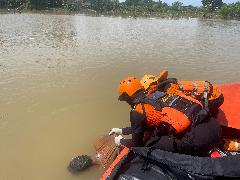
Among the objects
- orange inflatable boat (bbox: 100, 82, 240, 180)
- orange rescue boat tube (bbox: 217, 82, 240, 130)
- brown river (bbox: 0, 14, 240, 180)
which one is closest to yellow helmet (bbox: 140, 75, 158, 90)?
orange inflatable boat (bbox: 100, 82, 240, 180)

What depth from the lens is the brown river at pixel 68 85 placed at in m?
6.07

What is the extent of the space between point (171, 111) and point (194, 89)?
2.74 ft

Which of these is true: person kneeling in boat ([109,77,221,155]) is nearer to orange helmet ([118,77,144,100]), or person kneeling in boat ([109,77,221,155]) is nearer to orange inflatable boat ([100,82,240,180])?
orange helmet ([118,77,144,100])

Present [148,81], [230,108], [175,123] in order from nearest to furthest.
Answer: [175,123] → [148,81] → [230,108]

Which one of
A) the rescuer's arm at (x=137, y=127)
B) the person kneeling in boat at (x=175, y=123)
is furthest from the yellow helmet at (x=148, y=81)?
the rescuer's arm at (x=137, y=127)

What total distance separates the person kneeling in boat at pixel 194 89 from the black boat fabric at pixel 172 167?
0.81 metres

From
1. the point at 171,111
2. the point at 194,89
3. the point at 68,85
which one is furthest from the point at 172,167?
the point at 68,85

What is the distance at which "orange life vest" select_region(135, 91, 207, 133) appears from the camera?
3.56 metres

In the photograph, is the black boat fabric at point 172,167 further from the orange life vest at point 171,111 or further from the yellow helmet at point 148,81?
the yellow helmet at point 148,81

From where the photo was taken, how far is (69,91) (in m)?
9.66

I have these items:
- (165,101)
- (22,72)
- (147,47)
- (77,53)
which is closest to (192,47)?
(147,47)

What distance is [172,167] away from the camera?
11.9ft

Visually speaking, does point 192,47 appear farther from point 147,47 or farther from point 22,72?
point 22,72

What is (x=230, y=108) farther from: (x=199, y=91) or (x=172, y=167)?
(x=172, y=167)
